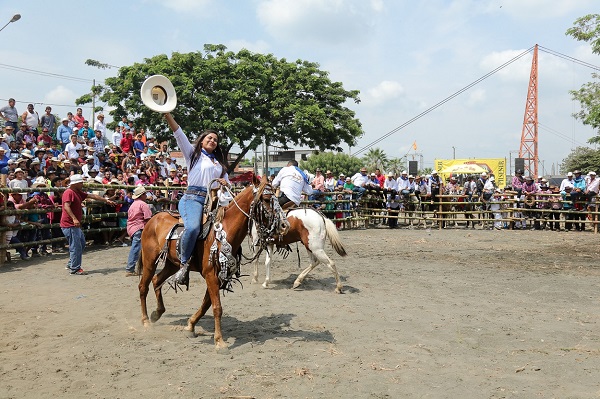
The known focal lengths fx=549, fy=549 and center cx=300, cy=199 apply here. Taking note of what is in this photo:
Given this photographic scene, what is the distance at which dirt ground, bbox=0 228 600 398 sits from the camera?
17.2 feet

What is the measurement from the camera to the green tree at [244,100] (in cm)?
3091

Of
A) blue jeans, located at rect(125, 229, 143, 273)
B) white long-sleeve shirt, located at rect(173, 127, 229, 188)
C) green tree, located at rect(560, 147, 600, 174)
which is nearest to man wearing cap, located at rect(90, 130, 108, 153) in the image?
blue jeans, located at rect(125, 229, 143, 273)

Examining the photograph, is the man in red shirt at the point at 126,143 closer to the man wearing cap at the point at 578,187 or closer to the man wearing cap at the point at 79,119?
the man wearing cap at the point at 79,119

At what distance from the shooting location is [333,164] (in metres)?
70.8

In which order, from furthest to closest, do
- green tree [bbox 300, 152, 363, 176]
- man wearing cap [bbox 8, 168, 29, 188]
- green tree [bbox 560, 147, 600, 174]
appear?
green tree [bbox 300, 152, 363, 176] < green tree [bbox 560, 147, 600, 174] < man wearing cap [bbox 8, 168, 29, 188]

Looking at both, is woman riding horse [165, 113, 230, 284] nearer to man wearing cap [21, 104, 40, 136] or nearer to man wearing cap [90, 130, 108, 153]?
man wearing cap [90, 130, 108, 153]

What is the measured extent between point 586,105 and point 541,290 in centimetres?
1902

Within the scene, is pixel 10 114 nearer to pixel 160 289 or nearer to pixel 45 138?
pixel 45 138

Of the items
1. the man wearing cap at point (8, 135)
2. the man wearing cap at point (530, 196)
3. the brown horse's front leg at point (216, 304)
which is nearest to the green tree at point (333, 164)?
the man wearing cap at point (530, 196)

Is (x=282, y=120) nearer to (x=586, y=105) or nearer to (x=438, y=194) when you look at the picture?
(x=438, y=194)

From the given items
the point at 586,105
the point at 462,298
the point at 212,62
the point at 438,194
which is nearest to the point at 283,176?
the point at 462,298

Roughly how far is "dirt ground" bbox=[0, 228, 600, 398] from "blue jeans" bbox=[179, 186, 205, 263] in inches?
43.1

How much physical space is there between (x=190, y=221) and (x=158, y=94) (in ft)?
5.22

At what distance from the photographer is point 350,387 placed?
17.0 feet
